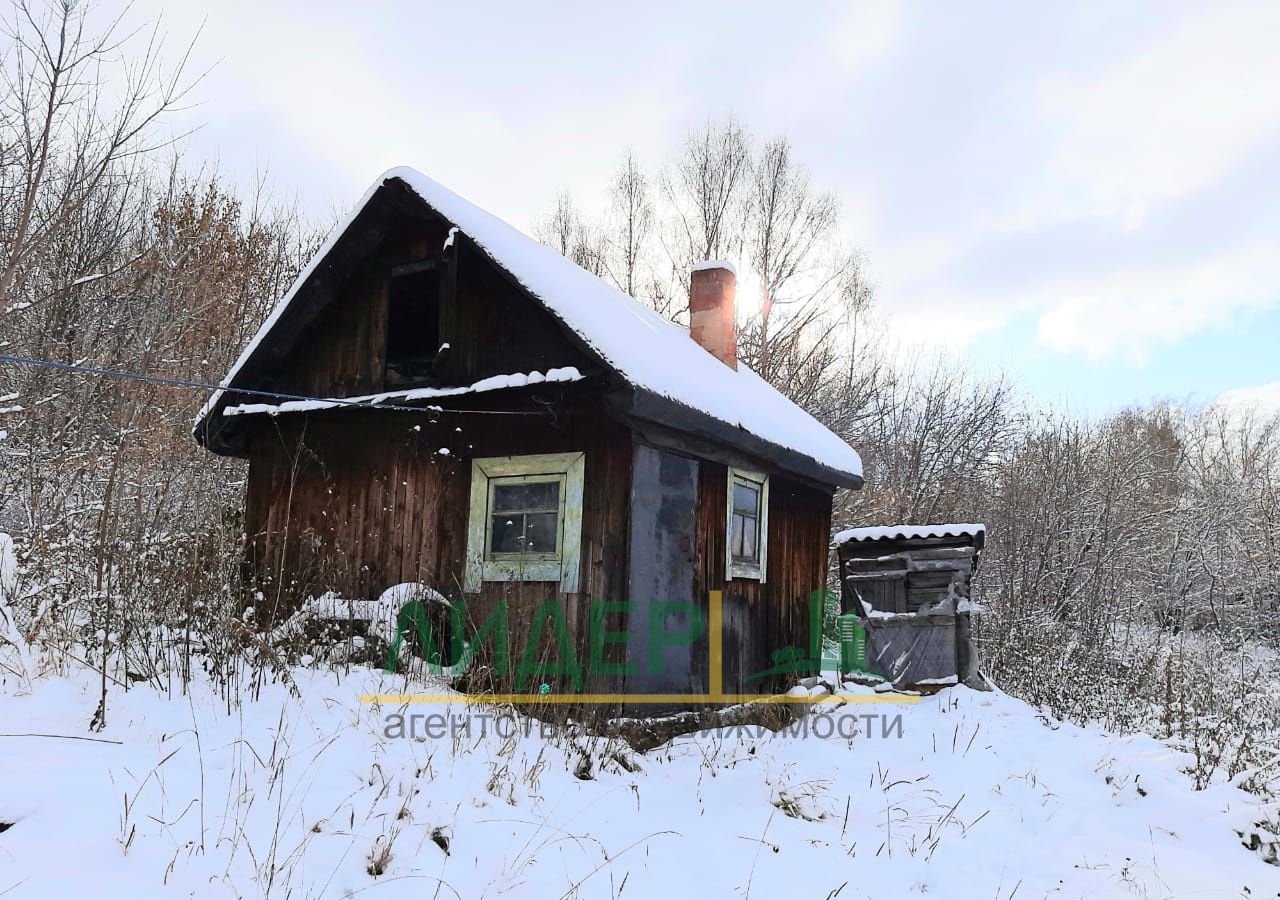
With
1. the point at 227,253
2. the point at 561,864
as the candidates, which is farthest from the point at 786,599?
the point at 227,253

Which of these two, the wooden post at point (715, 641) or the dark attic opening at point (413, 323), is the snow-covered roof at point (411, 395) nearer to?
the dark attic opening at point (413, 323)

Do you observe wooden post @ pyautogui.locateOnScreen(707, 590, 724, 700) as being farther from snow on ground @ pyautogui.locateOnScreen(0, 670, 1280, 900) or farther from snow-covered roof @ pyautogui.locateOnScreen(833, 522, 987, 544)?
snow-covered roof @ pyautogui.locateOnScreen(833, 522, 987, 544)

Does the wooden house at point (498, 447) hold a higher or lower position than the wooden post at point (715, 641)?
higher

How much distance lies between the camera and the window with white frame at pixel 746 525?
28.1 feet

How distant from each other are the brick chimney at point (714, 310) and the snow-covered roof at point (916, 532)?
117 inches

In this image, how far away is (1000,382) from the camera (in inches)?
846

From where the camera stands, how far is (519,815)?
15.0 ft

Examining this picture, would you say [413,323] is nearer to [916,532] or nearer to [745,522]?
[745,522]

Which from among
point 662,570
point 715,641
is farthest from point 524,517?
point 715,641

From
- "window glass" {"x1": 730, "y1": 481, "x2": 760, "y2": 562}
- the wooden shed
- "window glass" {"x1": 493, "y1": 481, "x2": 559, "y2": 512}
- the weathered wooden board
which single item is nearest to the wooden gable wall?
"window glass" {"x1": 493, "y1": 481, "x2": 559, "y2": 512}

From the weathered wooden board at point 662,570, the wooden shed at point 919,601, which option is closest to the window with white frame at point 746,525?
the weathered wooden board at point 662,570

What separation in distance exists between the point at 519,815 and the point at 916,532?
603 cm

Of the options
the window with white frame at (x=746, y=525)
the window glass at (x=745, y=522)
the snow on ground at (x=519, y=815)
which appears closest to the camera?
the snow on ground at (x=519, y=815)

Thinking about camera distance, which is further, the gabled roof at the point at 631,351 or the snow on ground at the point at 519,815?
the gabled roof at the point at 631,351
